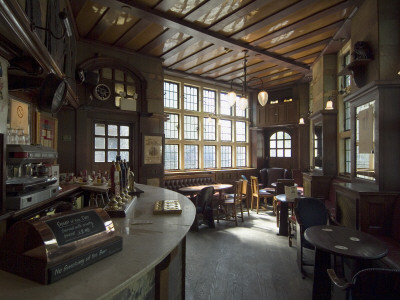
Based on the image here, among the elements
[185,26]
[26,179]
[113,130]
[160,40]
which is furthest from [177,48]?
[26,179]

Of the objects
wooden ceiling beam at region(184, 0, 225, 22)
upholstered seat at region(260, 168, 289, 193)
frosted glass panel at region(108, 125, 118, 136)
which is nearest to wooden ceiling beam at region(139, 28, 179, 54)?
wooden ceiling beam at region(184, 0, 225, 22)

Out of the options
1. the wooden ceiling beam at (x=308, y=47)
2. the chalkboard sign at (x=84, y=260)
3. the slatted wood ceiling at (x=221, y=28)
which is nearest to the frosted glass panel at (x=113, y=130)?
the slatted wood ceiling at (x=221, y=28)

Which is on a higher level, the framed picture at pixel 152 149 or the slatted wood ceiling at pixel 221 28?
the slatted wood ceiling at pixel 221 28

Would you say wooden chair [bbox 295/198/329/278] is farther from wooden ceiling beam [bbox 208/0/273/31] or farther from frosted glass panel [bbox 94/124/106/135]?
frosted glass panel [bbox 94/124/106/135]

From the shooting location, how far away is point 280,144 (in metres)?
9.16

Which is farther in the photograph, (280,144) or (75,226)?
(280,144)

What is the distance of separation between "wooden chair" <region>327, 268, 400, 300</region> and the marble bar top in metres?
1.19

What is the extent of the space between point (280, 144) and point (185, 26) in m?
6.09

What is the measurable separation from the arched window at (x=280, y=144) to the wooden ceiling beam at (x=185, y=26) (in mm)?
3590

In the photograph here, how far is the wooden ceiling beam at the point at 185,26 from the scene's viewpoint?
12.3ft

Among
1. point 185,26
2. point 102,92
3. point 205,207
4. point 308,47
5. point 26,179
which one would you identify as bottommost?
point 205,207

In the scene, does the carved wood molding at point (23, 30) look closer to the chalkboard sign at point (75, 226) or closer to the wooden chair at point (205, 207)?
the chalkboard sign at point (75, 226)

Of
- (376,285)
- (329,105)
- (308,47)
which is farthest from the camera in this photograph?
(308,47)

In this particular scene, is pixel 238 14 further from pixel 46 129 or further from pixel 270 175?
pixel 270 175
